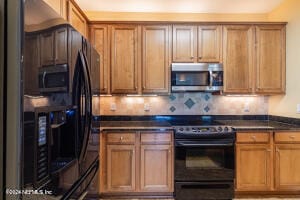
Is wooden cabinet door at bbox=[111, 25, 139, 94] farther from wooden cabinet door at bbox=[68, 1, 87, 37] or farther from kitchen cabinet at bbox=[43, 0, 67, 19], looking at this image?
kitchen cabinet at bbox=[43, 0, 67, 19]

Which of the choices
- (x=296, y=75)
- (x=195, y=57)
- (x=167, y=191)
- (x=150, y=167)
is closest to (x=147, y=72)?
(x=195, y=57)

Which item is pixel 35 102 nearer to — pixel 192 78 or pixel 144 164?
pixel 144 164

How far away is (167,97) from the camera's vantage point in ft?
12.5

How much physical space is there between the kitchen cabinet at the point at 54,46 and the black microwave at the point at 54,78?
2 cm

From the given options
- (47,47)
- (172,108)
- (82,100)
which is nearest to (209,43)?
(172,108)

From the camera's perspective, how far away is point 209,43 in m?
3.51

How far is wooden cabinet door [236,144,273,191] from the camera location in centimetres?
315

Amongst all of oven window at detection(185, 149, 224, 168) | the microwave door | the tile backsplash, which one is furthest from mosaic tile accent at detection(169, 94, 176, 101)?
the microwave door

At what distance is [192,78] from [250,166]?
138cm

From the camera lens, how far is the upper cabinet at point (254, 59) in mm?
3516

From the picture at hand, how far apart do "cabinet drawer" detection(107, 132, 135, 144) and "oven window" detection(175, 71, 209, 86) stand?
981 mm

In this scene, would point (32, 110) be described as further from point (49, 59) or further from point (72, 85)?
point (72, 85)

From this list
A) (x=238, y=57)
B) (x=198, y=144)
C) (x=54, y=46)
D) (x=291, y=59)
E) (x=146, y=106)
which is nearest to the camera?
(x=54, y=46)

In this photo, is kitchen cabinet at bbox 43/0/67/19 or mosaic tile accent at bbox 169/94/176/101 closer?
kitchen cabinet at bbox 43/0/67/19
